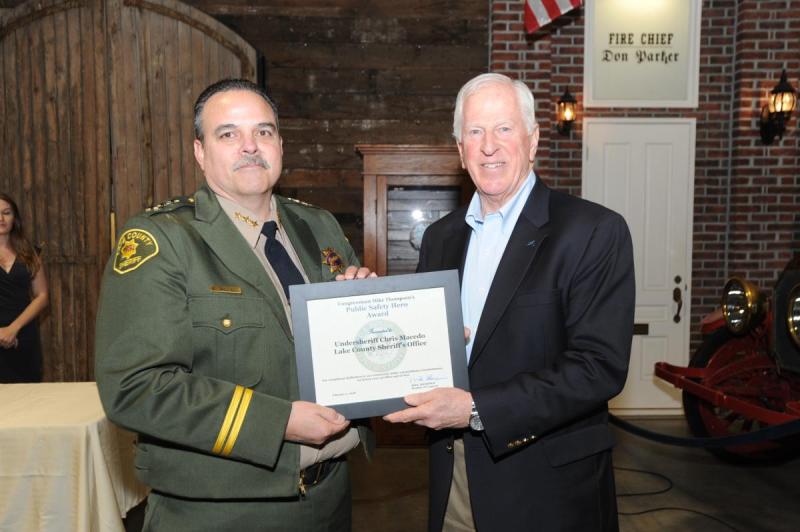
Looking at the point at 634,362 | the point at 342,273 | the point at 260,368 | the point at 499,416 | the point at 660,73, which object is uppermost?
the point at 660,73

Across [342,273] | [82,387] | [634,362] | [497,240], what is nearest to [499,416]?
[497,240]

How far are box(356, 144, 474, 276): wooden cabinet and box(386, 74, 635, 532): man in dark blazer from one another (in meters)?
2.95

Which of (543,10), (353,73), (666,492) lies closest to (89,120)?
(353,73)

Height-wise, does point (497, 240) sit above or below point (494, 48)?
below

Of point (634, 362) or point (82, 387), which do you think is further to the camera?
point (634, 362)

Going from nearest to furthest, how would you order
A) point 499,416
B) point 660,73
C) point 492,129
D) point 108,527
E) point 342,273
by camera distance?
point 499,416 < point 492,129 < point 342,273 < point 108,527 < point 660,73

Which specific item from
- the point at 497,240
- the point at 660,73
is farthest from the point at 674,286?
the point at 497,240

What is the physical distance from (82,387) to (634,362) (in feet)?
15.8

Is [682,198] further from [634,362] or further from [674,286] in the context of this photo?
[634,362]

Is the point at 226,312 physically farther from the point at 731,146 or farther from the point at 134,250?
the point at 731,146

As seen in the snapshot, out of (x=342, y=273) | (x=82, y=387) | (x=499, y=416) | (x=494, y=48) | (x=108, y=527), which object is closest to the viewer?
(x=499, y=416)

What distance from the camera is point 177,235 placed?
167 centimetres

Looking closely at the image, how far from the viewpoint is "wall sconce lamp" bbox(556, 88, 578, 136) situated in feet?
18.8

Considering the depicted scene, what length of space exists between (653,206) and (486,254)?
462 cm
